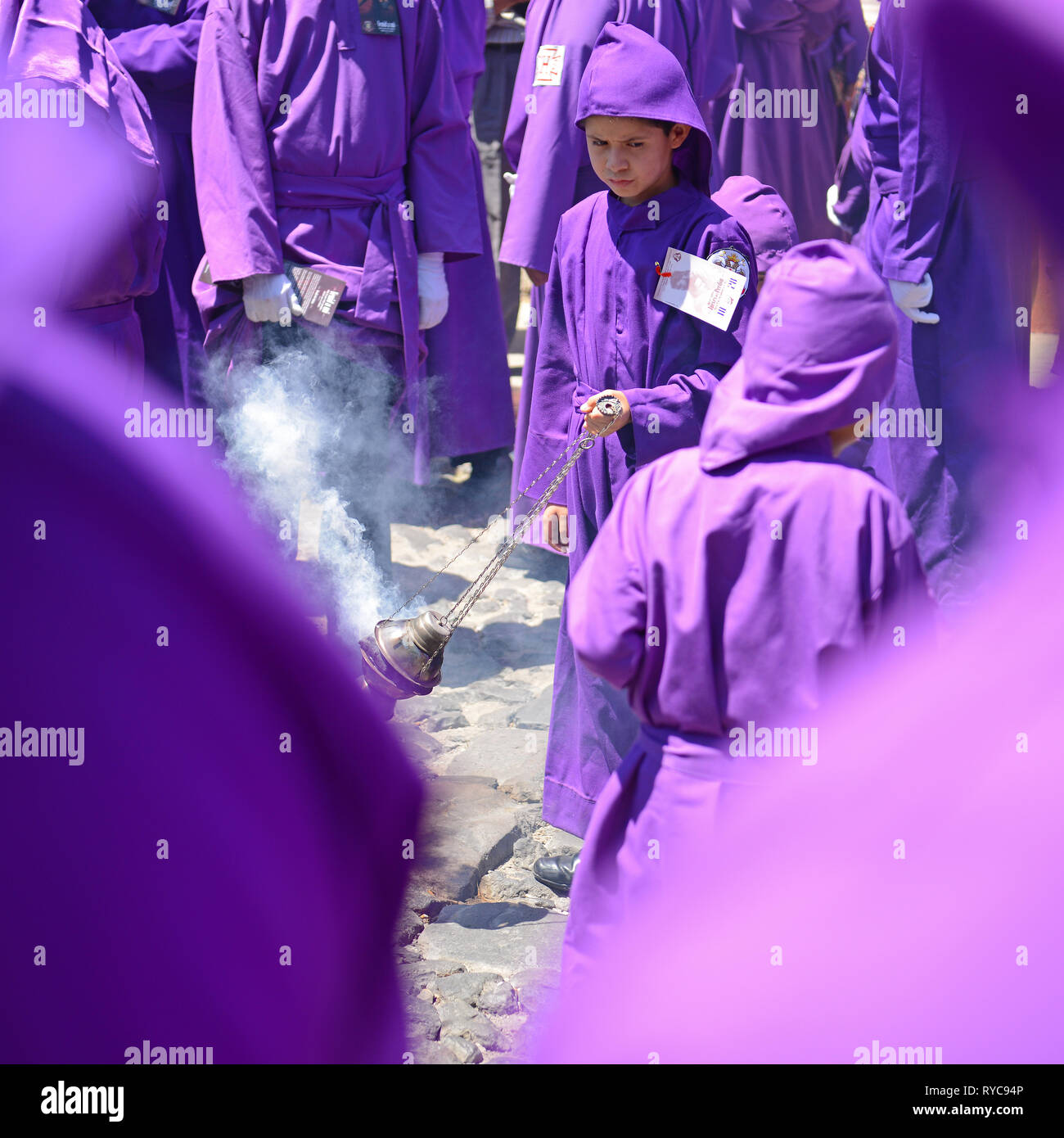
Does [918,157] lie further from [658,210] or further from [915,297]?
[658,210]

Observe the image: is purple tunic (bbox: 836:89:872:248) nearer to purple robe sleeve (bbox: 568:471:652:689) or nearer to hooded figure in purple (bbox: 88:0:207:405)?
hooded figure in purple (bbox: 88:0:207:405)

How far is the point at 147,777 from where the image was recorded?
2.61 m

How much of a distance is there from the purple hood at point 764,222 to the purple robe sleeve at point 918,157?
1.53 feet

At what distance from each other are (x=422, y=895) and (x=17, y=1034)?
1039 mm

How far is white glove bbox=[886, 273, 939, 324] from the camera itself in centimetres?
410

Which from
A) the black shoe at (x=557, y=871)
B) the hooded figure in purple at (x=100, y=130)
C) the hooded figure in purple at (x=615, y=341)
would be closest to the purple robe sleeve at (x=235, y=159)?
the hooded figure in purple at (x=100, y=130)

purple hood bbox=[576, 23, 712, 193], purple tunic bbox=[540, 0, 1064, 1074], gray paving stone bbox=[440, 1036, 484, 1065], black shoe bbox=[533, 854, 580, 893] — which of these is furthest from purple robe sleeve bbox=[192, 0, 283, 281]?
purple tunic bbox=[540, 0, 1064, 1074]

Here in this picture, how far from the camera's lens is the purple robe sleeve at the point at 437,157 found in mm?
4062

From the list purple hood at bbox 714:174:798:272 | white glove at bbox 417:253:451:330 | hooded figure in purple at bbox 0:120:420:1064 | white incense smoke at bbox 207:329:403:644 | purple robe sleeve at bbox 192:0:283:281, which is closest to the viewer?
hooded figure in purple at bbox 0:120:420:1064

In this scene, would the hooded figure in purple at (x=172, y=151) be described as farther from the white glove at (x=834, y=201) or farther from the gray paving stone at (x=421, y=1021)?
the gray paving stone at (x=421, y=1021)

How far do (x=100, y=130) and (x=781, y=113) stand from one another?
290 centimetres

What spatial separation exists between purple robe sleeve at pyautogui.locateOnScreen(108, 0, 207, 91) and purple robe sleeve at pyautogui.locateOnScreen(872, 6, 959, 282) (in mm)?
2093

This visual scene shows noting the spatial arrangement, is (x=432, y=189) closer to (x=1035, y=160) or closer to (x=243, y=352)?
(x=243, y=352)

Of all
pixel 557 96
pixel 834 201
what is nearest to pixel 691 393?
pixel 557 96
